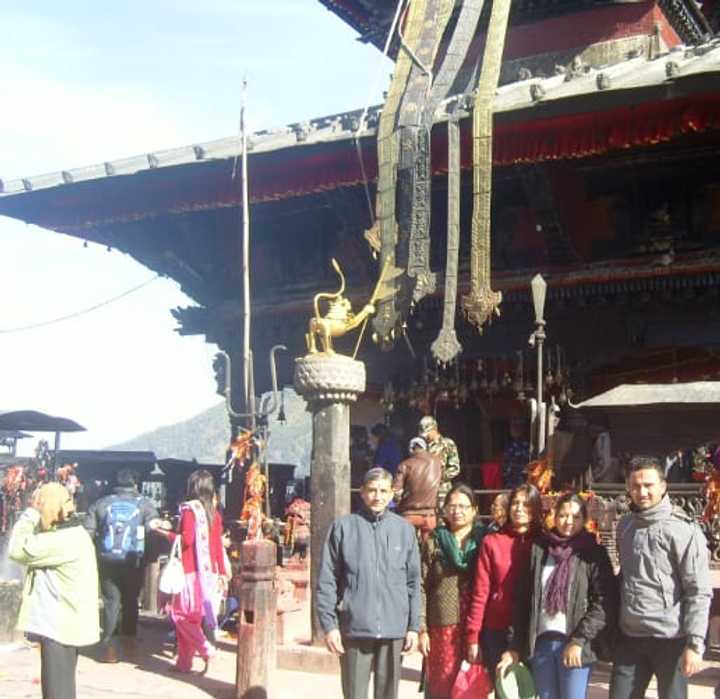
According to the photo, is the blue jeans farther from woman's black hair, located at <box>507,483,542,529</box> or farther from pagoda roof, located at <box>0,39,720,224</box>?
pagoda roof, located at <box>0,39,720,224</box>

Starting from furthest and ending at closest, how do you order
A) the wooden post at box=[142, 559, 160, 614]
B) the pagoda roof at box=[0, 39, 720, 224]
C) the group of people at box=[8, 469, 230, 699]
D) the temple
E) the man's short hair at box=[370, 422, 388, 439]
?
the man's short hair at box=[370, 422, 388, 439] < the wooden post at box=[142, 559, 160, 614] < the temple < the pagoda roof at box=[0, 39, 720, 224] < the group of people at box=[8, 469, 230, 699]

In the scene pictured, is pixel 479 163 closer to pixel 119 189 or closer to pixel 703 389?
pixel 703 389

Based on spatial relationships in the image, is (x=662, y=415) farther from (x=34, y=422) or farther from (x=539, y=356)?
(x=34, y=422)

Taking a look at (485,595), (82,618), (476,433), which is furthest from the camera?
(476,433)

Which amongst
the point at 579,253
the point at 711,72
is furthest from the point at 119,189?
the point at 711,72

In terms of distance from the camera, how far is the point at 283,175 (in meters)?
12.6

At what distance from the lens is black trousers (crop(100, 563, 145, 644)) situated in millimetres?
9234

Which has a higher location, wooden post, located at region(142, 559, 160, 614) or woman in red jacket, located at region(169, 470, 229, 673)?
woman in red jacket, located at region(169, 470, 229, 673)

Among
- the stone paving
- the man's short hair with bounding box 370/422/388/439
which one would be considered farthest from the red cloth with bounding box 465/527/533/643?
the man's short hair with bounding box 370/422/388/439

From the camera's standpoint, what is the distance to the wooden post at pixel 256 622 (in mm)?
7652

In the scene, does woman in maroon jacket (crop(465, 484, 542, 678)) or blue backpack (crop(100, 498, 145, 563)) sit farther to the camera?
blue backpack (crop(100, 498, 145, 563))

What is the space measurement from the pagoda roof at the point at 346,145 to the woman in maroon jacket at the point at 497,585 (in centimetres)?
564

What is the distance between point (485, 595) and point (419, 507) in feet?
13.8

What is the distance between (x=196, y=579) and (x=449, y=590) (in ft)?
11.3
